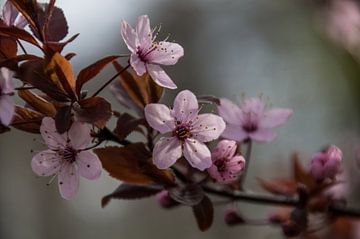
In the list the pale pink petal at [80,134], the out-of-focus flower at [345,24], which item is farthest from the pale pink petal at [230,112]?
A: the out-of-focus flower at [345,24]

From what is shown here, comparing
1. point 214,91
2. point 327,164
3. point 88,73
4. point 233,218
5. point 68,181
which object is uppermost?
point 88,73

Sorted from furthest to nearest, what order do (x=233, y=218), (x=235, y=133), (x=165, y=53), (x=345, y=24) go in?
(x=345, y=24), (x=233, y=218), (x=235, y=133), (x=165, y=53)

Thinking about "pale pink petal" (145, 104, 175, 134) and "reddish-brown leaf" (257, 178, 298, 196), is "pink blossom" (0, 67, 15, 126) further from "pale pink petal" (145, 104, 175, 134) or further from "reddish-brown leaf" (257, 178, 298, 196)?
"reddish-brown leaf" (257, 178, 298, 196)

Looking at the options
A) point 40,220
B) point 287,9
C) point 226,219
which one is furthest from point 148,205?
point 226,219

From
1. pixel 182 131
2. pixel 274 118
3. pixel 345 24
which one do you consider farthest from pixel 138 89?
pixel 345 24

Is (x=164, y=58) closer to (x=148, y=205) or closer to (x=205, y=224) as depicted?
(x=205, y=224)

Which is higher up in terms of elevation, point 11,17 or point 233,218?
point 11,17

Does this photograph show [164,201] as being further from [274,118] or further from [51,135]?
[51,135]
